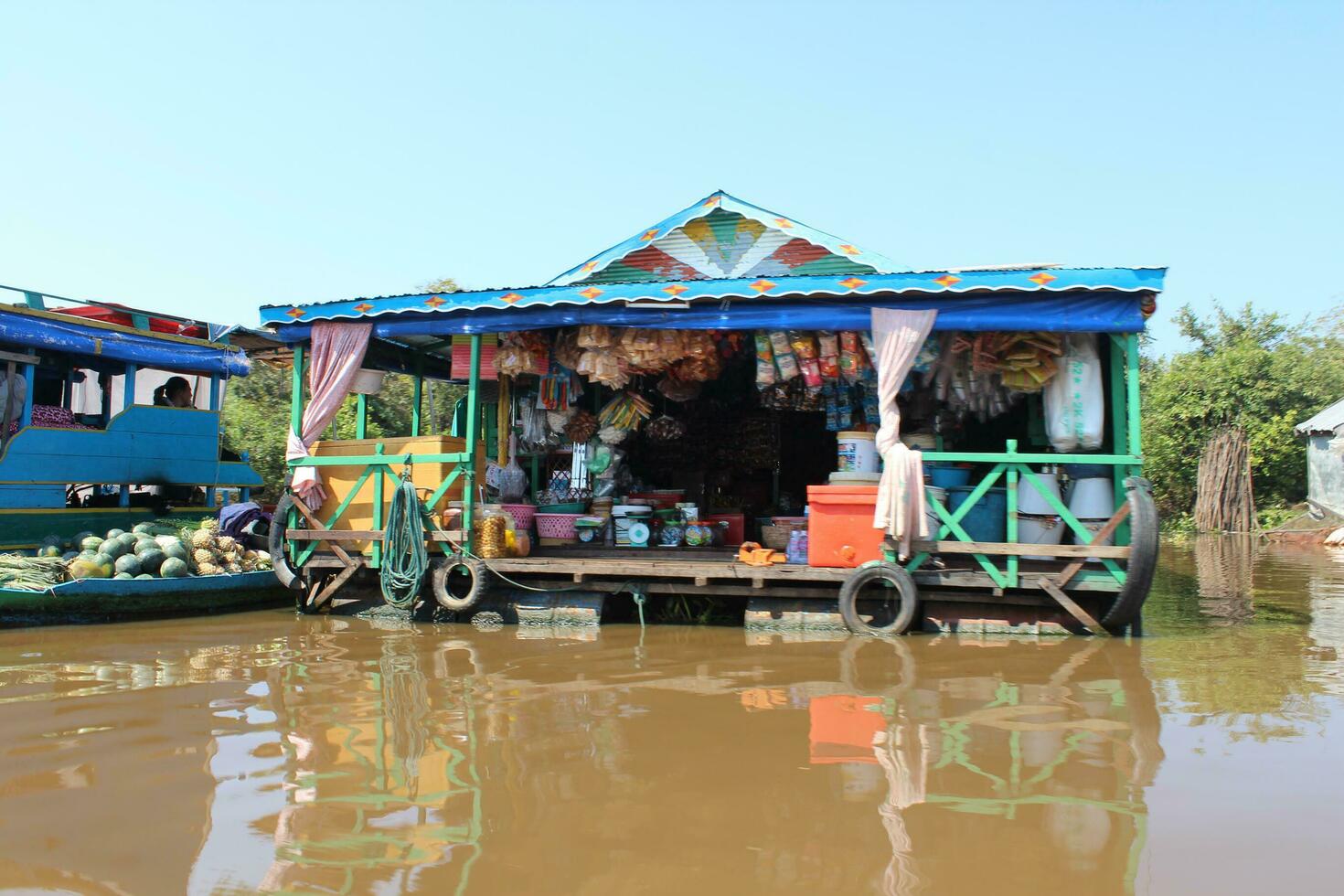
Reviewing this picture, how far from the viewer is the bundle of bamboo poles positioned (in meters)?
20.0

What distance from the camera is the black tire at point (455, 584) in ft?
28.8

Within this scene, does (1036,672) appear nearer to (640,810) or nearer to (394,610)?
(640,810)

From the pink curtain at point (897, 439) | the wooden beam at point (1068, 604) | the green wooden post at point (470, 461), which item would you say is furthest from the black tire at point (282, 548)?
the wooden beam at point (1068, 604)

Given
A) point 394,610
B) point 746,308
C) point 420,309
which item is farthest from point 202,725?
point 746,308

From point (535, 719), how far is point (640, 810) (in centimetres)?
154

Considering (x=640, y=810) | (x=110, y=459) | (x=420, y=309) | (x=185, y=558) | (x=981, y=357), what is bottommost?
(x=640, y=810)

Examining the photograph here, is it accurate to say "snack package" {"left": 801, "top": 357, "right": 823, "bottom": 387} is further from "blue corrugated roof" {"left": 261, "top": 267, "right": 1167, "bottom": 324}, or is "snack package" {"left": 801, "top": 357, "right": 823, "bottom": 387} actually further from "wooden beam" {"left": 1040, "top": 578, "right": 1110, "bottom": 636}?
"wooden beam" {"left": 1040, "top": 578, "right": 1110, "bottom": 636}

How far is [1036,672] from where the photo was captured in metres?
6.50

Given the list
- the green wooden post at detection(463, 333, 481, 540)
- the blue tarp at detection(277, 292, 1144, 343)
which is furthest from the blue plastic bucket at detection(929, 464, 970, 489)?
the green wooden post at detection(463, 333, 481, 540)

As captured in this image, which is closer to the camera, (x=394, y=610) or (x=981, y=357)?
(x=981, y=357)

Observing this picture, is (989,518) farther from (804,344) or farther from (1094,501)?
(804,344)

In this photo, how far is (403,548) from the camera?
894cm

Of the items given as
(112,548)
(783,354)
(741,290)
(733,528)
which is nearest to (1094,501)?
(783,354)

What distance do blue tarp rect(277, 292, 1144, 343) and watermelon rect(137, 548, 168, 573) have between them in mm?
2671
